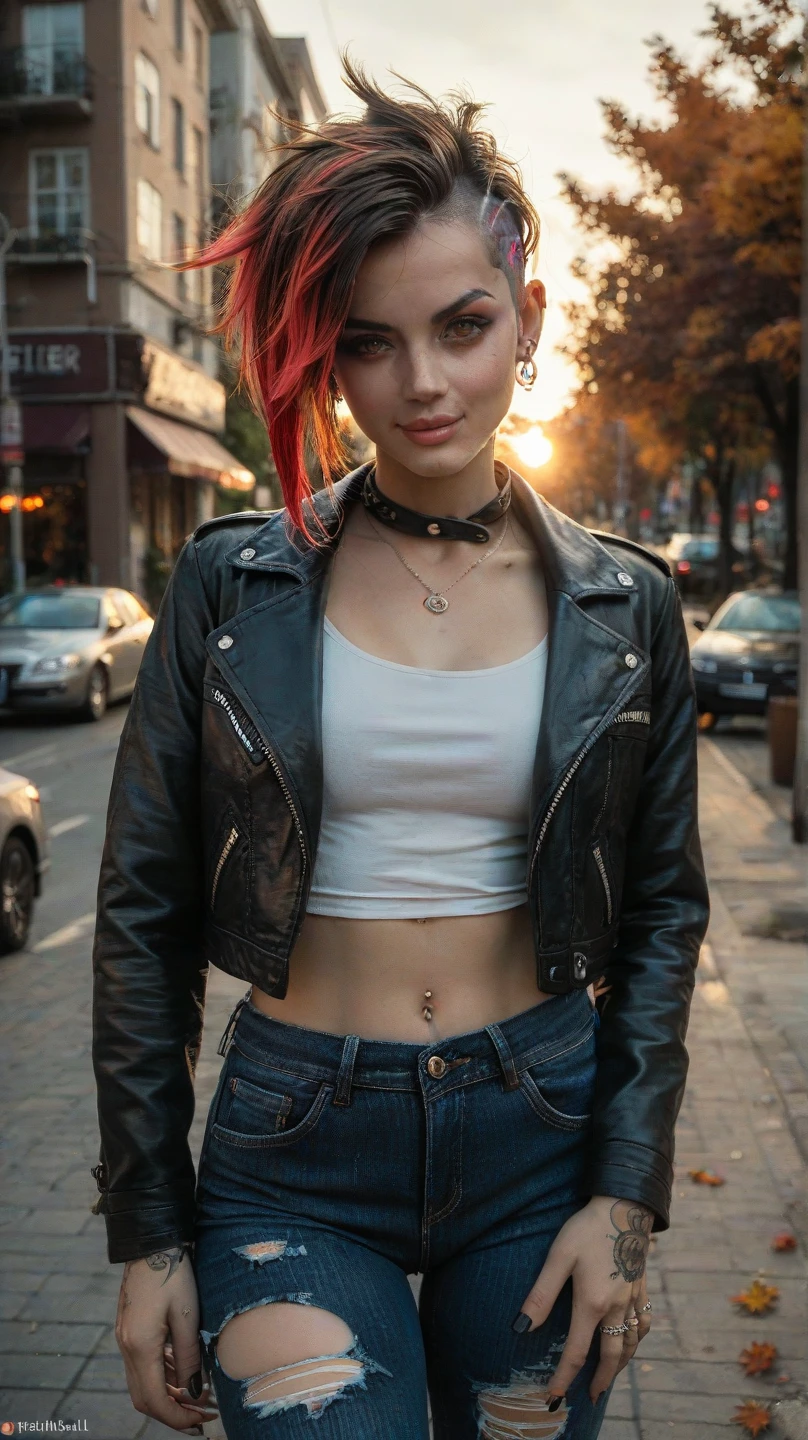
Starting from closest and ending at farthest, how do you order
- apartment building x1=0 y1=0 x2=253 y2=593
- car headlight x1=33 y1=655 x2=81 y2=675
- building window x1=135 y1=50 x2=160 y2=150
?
car headlight x1=33 y1=655 x2=81 y2=675
apartment building x1=0 y1=0 x2=253 y2=593
building window x1=135 y1=50 x2=160 y2=150

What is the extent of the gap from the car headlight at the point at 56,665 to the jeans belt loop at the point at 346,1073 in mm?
14836

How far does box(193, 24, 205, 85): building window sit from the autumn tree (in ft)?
60.3

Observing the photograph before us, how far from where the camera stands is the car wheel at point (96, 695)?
16.7 meters

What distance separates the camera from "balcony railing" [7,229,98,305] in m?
29.9

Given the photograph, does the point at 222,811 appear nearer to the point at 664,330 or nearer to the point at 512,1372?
the point at 512,1372

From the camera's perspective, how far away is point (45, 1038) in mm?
6145

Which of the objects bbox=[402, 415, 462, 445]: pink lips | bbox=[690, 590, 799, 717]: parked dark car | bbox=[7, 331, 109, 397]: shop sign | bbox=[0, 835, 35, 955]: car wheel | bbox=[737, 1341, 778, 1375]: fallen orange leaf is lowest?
bbox=[737, 1341, 778, 1375]: fallen orange leaf

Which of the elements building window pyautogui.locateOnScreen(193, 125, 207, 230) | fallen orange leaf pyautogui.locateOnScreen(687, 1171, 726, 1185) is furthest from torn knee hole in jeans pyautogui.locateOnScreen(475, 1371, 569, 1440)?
building window pyautogui.locateOnScreen(193, 125, 207, 230)

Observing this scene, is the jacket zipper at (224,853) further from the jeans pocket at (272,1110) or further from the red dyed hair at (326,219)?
the red dyed hair at (326,219)

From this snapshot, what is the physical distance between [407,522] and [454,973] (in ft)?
2.02

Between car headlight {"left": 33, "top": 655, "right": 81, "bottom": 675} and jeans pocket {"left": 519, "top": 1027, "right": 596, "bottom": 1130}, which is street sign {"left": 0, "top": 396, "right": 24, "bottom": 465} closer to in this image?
car headlight {"left": 33, "top": 655, "right": 81, "bottom": 675}

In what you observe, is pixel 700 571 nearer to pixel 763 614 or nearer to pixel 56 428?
pixel 56 428

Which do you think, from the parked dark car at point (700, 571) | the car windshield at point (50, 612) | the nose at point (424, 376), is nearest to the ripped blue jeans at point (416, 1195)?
the nose at point (424, 376)

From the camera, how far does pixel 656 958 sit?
1.99 metres
